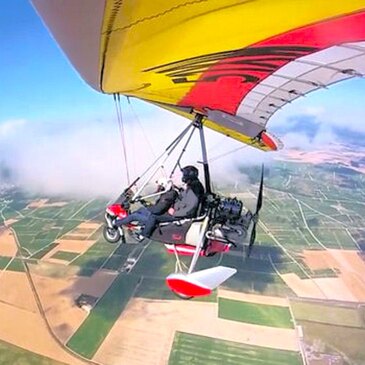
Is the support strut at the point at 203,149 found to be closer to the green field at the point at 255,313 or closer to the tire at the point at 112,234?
the tire at the point at 112,234

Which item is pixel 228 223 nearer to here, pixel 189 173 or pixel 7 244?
pixel 189 173

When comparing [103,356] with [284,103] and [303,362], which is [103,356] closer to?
[303,362]

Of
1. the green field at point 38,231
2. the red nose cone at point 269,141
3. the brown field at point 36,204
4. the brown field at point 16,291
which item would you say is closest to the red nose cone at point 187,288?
the red nose cone at point 269,141

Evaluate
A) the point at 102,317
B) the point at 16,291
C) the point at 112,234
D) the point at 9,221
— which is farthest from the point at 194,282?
the point at 9,221

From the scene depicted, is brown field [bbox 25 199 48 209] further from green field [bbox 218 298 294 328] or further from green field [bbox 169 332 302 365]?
green field [bbox 169 332 302 365]

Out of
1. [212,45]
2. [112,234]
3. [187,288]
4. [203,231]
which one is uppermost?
[212,45]

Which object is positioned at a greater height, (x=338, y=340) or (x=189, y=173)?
(x=189, y=173)
